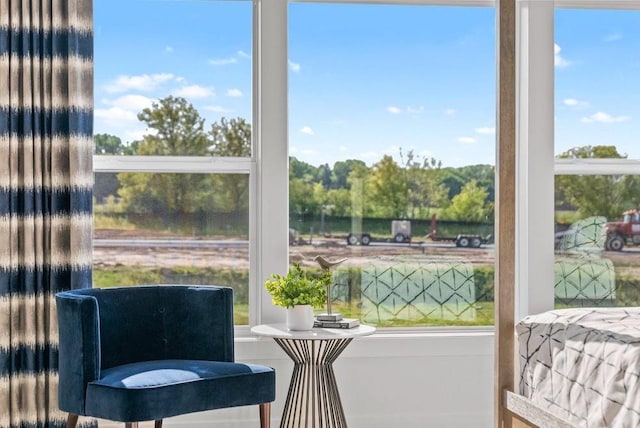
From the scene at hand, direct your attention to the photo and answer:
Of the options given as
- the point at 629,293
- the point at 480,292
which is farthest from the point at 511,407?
the point at 629,293

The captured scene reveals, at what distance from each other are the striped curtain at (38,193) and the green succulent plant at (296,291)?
858 millimetres

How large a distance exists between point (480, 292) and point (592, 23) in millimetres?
1494

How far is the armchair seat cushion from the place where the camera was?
2.92 m

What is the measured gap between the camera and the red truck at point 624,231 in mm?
4246

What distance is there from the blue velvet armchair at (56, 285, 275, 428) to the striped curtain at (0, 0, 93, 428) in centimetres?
38

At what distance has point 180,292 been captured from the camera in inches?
139

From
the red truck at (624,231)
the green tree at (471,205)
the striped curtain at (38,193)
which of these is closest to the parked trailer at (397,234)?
the green tree at (471,205)

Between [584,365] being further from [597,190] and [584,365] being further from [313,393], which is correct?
[597,190]

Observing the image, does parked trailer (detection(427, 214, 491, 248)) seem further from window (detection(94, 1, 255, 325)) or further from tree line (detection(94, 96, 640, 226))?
window (detection(94, 1, 255, 325))

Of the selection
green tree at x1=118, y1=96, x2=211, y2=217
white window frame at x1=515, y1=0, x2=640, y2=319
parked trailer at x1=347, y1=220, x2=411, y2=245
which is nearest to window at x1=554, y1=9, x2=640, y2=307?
white window frame at x1=515, y1=0, x2=640, y2=319

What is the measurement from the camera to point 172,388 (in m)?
3.00

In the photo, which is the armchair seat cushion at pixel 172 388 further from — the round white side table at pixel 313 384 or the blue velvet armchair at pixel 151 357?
the round white side table at pixel 313 384

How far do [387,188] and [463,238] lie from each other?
0.47 m

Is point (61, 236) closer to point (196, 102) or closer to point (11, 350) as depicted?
point (11, 350)
